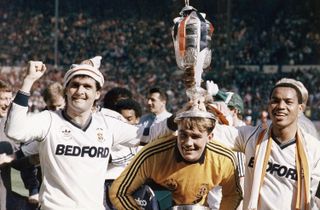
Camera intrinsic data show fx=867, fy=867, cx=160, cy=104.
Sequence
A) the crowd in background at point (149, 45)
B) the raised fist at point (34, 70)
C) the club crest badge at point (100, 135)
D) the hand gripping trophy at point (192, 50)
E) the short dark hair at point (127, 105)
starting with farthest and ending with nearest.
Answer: the crowd in background at point (149, 45) → the short dark hair at point (127, 105) → the club crest badge at point (100, 135) → the raised fist at point (34, 70) → the hand gripping trophy at point (192, 50)

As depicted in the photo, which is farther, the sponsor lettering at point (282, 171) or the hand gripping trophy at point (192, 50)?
the sponsor lettering at point (282, 171)

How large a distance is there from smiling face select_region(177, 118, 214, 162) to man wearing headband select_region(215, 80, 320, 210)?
1.70 feet

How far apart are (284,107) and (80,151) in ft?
4.48

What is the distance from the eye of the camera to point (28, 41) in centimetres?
3719

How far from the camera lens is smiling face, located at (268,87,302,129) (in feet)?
18.7

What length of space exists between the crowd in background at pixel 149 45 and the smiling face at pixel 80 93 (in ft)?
81.6

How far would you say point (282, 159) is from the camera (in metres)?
5.71

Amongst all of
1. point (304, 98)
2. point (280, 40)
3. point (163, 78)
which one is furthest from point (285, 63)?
point (304, 98)

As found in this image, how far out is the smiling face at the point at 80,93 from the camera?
5660 mm

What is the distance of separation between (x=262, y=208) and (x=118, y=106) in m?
3.58

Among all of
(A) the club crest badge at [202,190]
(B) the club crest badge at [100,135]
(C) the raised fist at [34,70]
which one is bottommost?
(A) the club crest badge at [202,190]

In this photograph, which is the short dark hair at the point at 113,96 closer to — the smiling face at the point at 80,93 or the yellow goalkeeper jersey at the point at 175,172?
the smiling face at the point at 80,93

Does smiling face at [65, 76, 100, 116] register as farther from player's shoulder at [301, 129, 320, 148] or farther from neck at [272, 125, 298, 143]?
player's shoulder at [301, 129, 320, 148]

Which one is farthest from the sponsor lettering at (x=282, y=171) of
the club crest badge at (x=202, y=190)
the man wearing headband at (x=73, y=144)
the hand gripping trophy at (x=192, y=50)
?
the man wearing headband at (x=73, y=144)
